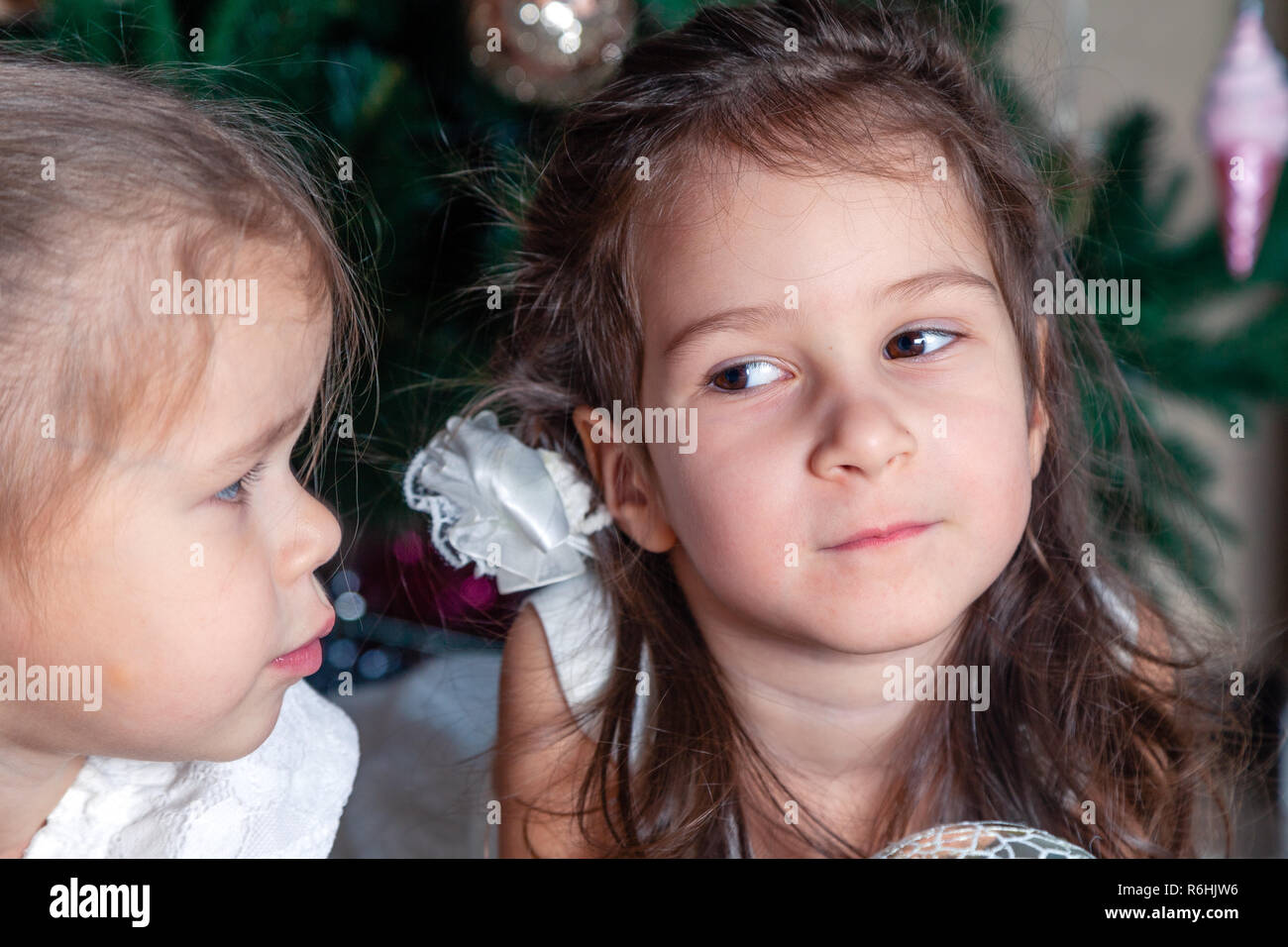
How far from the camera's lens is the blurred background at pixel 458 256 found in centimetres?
103

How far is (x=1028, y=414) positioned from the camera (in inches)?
39.0

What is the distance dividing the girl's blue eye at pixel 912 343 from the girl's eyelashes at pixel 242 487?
0.49 metres

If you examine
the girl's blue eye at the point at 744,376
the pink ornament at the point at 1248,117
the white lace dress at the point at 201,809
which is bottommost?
the white lace dress at the point at 201,809

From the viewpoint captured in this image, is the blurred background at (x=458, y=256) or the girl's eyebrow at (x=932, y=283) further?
the blurred background at (x=458, y=256)

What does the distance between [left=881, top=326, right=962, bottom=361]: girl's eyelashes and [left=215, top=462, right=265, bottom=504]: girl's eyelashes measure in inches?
19.2

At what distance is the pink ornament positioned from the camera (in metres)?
1.45

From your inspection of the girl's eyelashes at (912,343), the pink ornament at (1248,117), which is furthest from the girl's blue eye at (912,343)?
the pink ornament at (1248,117)

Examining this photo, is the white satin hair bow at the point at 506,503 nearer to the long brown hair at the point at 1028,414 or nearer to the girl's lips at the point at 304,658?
the long brown hair at the point at 1028,414

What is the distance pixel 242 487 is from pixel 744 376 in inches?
15.6

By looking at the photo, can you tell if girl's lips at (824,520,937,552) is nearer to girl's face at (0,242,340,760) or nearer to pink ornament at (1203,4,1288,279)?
girl's face at (0,242,340,760)

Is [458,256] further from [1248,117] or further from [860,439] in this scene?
[1248,117]

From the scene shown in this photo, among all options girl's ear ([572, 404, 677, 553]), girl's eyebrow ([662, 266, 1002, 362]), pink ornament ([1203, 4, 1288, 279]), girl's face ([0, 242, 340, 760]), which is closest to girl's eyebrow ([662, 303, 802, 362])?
girl's eyebrow ([662, 266, 1002, 362])

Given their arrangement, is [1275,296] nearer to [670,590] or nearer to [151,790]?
[670,590]

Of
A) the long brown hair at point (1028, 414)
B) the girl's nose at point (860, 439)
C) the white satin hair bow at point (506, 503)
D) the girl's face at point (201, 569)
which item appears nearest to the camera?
the girl's face at point (201, 569)
